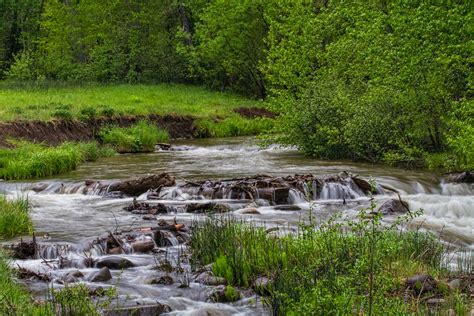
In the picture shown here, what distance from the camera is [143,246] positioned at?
33.1 feet

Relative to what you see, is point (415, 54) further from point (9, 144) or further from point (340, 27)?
point (9, 144)

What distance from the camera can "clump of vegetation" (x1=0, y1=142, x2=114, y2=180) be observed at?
728 inches

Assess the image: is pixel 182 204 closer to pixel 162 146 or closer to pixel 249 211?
pixel 249 211

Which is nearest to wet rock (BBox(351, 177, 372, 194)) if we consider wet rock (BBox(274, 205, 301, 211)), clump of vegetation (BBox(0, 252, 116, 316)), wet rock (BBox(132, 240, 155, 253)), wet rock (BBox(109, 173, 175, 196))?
wet rock (BBox(274, 205, 301, 211))

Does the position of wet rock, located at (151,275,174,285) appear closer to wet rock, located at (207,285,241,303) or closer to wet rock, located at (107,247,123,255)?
wet rock, located at (207,285,241,303)

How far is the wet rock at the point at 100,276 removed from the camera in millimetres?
8492

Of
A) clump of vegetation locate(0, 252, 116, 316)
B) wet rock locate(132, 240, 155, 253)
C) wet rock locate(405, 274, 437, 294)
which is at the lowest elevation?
wet rock locate(132, 240, 155, 253)

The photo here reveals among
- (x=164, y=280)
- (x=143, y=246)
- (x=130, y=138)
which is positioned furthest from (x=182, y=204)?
(x=130, y=138)

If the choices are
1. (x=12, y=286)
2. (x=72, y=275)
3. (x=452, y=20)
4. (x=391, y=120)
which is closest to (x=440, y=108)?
(x=391, y=120)

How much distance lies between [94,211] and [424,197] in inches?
320

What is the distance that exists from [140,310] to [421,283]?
3430 mm

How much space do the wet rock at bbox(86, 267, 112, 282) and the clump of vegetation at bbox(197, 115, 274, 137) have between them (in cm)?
2288

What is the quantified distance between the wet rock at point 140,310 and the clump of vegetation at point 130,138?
60.5 ft

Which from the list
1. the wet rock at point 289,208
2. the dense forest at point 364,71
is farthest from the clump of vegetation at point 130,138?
the wet rock at point 289,208
